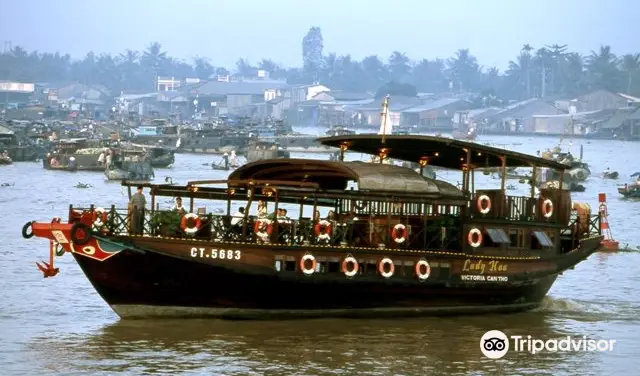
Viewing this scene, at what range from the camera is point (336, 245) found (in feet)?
89.1

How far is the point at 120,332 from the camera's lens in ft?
85.4

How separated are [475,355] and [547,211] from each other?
4.93 meters

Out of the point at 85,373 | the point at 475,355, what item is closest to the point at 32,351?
the point at 85,373

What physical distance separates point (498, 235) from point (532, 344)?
261cm

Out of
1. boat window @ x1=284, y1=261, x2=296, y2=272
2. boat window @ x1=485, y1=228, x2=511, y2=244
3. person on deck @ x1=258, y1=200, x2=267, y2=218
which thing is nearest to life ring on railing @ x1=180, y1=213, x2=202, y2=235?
person on deck @ x1=258, y1=200, x2=267, y2=218

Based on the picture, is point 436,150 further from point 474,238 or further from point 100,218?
point 100,218

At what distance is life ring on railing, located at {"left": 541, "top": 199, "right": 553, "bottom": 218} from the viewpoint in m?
29.4

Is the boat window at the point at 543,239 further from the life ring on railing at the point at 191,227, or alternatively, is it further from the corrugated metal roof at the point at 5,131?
the corrugated metal roof at the point at 5,131

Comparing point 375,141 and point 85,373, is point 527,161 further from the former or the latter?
point 85,373

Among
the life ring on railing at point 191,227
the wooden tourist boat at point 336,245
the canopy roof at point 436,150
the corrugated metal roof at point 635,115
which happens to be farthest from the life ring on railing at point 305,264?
the corrugated metal roof at point 635,115

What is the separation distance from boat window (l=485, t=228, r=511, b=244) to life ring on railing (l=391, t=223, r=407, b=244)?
5.82 ft

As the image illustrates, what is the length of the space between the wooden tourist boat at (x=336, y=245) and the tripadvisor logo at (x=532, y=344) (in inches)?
64.3

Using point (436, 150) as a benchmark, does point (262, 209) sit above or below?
below

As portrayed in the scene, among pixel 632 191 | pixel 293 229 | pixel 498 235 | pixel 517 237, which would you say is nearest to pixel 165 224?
pixel 293 229
